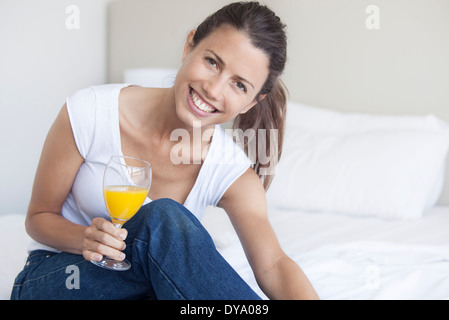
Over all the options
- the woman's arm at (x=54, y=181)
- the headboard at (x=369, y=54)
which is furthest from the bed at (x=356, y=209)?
the woman's arm at (x=54, y=181)

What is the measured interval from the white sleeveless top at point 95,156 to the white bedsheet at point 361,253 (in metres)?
0.27

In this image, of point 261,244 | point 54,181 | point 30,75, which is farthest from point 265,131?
point 30,75

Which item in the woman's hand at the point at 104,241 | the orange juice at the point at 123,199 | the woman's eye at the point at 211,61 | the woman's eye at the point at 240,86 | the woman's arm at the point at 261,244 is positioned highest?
the woman's eye at the point at 211,61

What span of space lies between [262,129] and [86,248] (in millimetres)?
655

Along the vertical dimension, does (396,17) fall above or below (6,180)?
above

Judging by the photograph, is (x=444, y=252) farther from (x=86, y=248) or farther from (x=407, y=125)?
(x=86, y=248)

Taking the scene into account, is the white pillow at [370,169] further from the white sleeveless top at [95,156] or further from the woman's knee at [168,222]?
the woman's knee at [168,222]

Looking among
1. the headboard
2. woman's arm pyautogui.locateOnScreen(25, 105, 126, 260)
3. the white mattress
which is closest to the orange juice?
woman's arm pyautogui.locateOnScreen(25, 105, 126, 260)

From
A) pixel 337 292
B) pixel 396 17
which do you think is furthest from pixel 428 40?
pixel 337 292

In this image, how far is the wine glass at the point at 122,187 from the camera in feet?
3.13

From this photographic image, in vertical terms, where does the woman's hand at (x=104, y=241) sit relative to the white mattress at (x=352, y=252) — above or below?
above

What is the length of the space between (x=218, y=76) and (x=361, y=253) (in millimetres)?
755

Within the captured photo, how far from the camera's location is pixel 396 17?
2336 mm

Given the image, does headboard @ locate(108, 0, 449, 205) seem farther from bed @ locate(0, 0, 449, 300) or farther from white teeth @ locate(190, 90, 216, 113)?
white teeth @ locate(190, 90, 216, 113)
